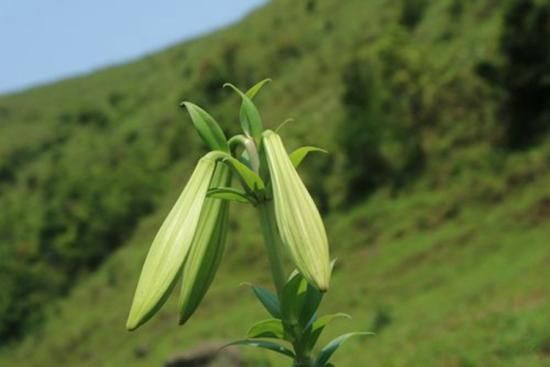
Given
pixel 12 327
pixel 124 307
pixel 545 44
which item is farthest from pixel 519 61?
pixel 12 327

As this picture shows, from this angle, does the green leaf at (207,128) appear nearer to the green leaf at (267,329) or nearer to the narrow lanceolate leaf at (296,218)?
the narrow lanceolate leaf at (296,218)

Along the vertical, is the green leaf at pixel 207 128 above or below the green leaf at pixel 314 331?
above

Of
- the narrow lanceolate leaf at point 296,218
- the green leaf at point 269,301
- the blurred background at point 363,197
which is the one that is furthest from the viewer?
the blurred background at point 363,197

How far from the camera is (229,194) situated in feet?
2.93

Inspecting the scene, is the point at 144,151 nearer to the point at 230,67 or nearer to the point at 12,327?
the point at 230,67

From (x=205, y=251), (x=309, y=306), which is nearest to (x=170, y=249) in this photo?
(x=205, y=251)

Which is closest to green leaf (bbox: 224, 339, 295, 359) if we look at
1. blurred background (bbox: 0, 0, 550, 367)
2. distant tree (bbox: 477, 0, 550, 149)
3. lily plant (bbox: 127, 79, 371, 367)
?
lily plant (bbox: 127, 79, 371, 367)

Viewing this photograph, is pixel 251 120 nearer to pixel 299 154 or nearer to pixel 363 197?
pixel 299 154

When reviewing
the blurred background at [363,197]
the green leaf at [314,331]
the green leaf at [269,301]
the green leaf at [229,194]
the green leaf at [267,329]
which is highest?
the green leaf at [229,194]

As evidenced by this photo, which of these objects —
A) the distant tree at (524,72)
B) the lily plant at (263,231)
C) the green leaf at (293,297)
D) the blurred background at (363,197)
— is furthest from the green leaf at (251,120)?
the distant tree at (524,72)

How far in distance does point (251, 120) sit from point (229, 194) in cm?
7

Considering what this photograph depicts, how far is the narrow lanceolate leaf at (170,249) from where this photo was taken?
0.84 metres

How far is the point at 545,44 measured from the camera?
1464 cm

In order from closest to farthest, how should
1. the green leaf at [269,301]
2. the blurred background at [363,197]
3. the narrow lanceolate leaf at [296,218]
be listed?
the narrow lanceolate leaf at [296,218] → the green leaf at [269,301] → the blurred background at [363,197]
